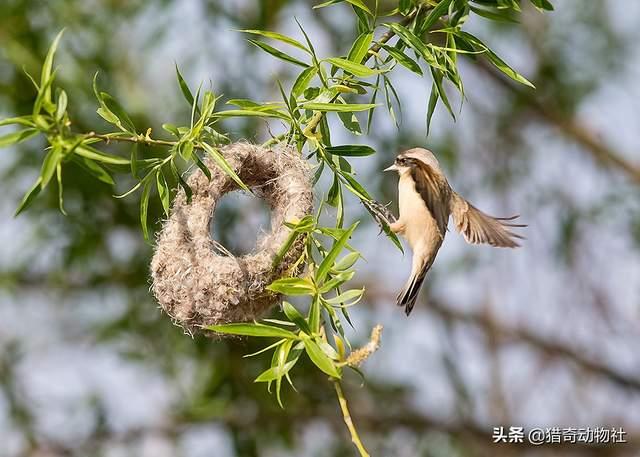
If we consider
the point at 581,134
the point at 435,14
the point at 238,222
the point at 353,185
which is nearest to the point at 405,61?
the point at 435,14

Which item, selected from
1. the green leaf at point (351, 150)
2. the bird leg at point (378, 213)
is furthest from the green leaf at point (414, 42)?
the bird leg at point (378, 213)

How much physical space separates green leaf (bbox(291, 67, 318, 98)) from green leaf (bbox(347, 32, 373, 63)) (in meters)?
0.09

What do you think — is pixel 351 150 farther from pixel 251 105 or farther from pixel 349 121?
pixel 251 105

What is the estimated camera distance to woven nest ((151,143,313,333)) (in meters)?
2.52

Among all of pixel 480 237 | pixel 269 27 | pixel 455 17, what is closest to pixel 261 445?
pixel 269 27

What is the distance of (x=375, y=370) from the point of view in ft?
21.4

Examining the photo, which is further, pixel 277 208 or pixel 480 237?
pixel 480 237

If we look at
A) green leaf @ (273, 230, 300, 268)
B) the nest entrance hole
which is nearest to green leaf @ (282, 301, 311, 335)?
green leaf @ (273, 230, 300, 268)

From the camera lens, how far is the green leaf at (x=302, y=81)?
2.17 meters

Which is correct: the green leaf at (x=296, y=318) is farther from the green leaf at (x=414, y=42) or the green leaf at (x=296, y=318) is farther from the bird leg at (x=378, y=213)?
the green leaf at (x=414, y=42)

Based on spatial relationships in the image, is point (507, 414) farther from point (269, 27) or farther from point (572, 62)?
point (269, 27)

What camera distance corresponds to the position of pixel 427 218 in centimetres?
310

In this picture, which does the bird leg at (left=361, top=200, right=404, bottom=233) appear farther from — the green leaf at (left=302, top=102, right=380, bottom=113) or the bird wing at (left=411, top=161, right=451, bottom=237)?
the green leaf at (left=302, top=102, right=380, bottom=113)

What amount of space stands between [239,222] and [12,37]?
62.2 inches
